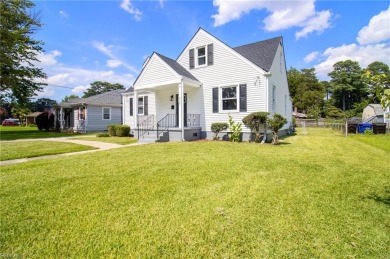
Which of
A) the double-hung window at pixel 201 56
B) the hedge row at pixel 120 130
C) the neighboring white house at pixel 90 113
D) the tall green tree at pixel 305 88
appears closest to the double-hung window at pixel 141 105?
the hedge row at pixel 120 130

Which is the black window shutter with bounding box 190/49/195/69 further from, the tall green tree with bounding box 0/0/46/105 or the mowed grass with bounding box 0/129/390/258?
the tall green tree with bounding box 0/0/46/105

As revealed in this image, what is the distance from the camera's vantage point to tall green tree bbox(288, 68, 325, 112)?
161 feet

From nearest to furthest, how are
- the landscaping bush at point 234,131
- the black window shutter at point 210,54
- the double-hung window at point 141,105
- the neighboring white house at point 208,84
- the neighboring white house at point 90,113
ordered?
the landscaping bush at point 234,131, the neighboring white house at point 208,84, the black window shutter at point 210,54, the double-hung window at point 141,105, the neighboring white house at point 90,113

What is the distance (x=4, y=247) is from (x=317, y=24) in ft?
59.7

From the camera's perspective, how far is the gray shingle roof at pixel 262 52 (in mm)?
11398

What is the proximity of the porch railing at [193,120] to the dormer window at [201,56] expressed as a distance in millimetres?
3336

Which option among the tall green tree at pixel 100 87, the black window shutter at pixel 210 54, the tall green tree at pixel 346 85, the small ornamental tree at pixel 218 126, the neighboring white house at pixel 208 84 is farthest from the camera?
the tall green tree at pixel 100 87

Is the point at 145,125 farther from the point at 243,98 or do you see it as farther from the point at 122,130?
the point at 243,98

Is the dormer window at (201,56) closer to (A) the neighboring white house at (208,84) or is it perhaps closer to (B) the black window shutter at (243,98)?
(A) the neighboring white house at (208,84)

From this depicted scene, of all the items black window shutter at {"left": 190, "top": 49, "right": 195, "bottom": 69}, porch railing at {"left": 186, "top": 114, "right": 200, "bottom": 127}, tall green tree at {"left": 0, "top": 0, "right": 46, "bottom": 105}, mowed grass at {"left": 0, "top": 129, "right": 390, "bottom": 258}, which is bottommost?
mowed grass at {"left": 0, "top": 129, "right": 390, "bottom": 258}

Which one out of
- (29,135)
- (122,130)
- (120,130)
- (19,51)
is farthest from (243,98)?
(19,51)

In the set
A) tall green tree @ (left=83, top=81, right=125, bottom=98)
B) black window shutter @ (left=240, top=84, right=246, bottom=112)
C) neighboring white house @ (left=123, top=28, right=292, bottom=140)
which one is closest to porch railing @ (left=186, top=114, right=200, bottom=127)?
neighboring white house @ (left=123, top=28, right=292, bottom=140)

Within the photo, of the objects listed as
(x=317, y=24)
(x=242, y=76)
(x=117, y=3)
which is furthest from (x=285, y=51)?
(x=117, y=3)

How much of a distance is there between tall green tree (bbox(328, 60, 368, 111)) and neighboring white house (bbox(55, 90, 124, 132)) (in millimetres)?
56840
